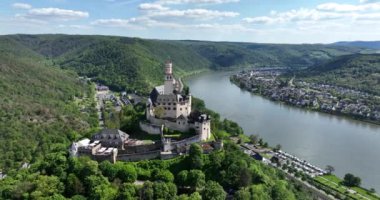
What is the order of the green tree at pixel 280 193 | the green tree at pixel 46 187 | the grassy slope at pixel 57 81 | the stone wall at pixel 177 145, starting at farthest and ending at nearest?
the grassy slope at pixel 57 81
the stone wall at pixel 177 145
the green tree at pixel 280 193
the green tree at pixel 46 187

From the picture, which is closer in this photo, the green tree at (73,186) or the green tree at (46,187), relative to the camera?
the green tree at (46,187)

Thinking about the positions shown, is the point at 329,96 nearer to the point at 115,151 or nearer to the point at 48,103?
the point at 48,103

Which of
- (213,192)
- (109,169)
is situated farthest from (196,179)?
(109,169)

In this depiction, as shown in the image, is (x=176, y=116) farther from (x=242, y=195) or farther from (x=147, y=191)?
(x=242, y=195)

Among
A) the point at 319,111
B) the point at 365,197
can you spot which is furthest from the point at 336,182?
the point at 319,111

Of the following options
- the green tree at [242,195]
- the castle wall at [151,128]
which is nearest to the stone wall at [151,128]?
the castle wall at [151,128]

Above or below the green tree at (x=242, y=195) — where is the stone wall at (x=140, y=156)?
above

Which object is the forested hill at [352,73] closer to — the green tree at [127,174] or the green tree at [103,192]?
the green tree at [127,174]
